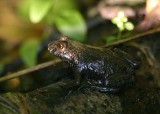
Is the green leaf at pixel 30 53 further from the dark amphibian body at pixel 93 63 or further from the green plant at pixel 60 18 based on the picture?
the dark amphibian body at pixel 93 63

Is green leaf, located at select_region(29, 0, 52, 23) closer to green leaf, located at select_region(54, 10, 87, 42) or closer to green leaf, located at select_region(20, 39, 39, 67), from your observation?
green leaf, located at select_region(54, 10, 87, 42)

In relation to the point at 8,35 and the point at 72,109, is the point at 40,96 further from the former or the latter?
the point at 8,35

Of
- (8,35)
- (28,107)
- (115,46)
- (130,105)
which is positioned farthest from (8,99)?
(8,35)

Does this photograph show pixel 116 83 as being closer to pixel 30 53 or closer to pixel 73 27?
pixel 73 27

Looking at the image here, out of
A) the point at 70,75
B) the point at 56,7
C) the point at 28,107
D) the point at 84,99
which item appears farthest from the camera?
the point at 56,7

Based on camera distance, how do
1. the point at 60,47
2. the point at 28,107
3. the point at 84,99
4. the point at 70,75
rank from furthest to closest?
the point at 70,75 → the point at 60,47 → the point at 84,99 → the point at 28,107

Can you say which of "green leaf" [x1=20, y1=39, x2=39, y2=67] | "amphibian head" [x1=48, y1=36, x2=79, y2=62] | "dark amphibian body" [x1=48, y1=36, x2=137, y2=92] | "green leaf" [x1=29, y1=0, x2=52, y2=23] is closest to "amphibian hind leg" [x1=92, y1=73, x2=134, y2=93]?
"dark amphibian body" [x1=48, y1=36, x2=137, y2=92]

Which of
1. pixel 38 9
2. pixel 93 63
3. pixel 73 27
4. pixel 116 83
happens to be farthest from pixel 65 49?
pixel 73 27
